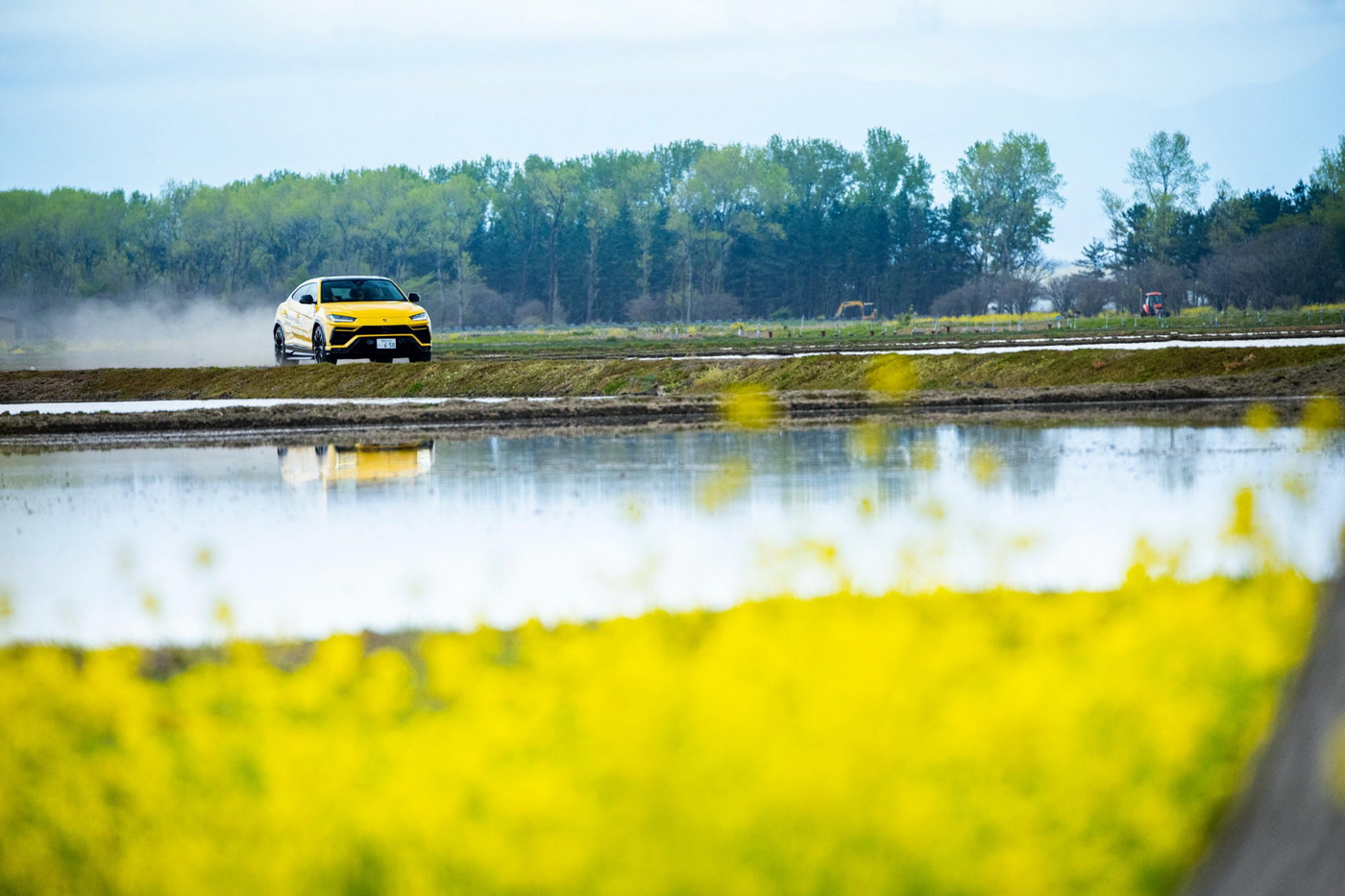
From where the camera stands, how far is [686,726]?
4688 mm

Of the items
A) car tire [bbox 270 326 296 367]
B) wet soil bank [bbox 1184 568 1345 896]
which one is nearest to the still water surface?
wet soil bank [bbox 1184 568 1345 896]

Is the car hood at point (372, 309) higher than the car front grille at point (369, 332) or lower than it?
higher

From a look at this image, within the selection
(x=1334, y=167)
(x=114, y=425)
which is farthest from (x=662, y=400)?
(x=1334, y=167)

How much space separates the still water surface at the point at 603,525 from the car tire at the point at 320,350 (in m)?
→ 10.1

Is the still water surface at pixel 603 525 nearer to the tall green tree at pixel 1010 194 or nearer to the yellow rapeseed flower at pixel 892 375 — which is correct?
the yellow rapeseed flower at pixel 892 375

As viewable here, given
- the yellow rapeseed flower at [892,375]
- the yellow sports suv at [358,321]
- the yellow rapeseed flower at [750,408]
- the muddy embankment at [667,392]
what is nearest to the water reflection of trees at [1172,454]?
the muddy embankment at [667,392]

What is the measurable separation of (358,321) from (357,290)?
108 cm

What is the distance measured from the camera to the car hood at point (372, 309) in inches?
1108

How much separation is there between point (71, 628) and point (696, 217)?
111 m

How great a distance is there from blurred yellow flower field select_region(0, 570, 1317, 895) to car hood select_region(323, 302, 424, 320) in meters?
22.2

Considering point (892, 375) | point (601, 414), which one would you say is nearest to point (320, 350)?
point (601, 414)

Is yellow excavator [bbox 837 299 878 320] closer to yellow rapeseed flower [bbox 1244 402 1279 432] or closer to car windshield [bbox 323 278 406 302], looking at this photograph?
car windshield [bbox 323 278 406 302]

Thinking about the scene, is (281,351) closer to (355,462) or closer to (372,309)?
(372,309)

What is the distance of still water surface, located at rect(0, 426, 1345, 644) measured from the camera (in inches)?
344
